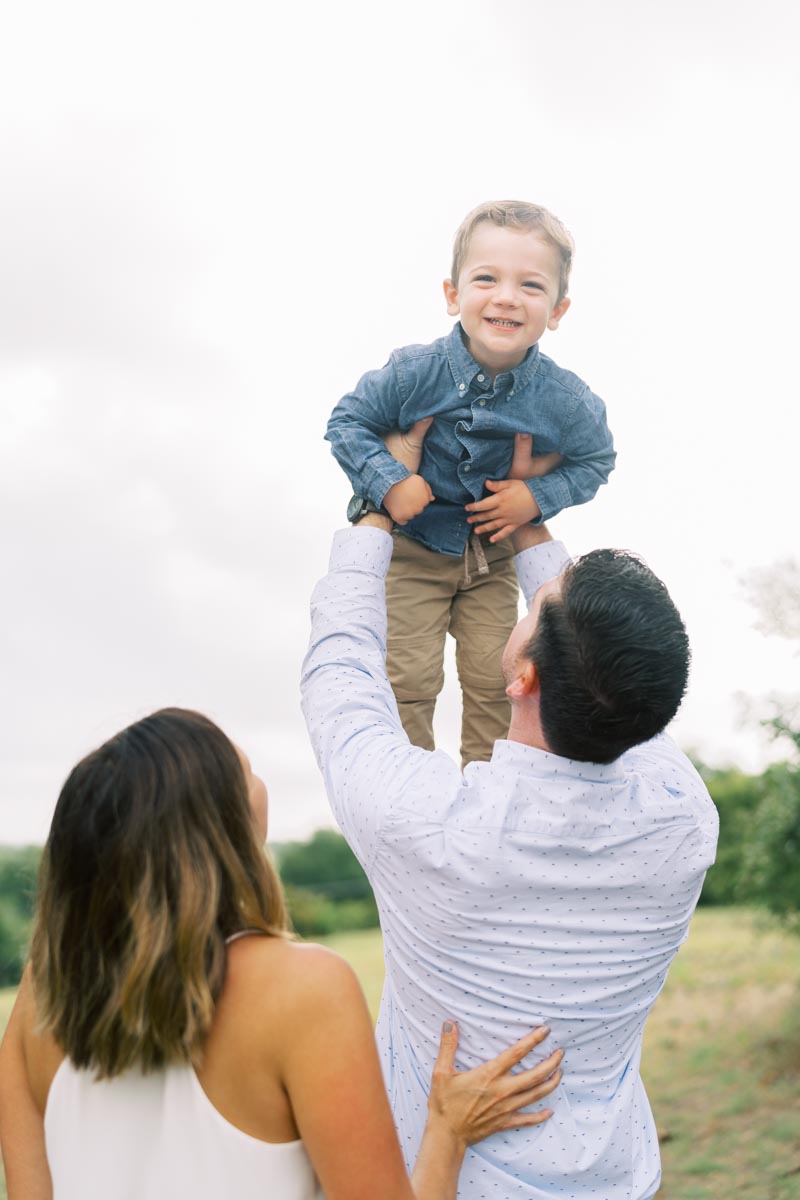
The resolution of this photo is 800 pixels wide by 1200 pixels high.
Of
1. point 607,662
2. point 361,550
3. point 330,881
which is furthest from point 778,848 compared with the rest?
point 330,881

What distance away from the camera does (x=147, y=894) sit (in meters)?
1.66


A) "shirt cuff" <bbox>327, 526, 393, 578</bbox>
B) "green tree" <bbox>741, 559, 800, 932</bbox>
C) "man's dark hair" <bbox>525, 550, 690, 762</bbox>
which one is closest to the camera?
"man's dark hair" <bbox>525, 550, 690, 762</bbox>

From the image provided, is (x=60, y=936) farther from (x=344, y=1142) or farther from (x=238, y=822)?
(x=344, y=1142)

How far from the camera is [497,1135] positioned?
6.79 feet

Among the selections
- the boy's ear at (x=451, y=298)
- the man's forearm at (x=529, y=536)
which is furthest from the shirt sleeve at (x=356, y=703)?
the boy's ear at (x=451, y=298)

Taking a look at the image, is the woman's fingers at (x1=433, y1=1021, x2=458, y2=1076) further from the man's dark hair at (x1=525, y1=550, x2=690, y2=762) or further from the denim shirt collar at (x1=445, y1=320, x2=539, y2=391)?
the denim shirt collar at (x1=445, y1=320, x2=539, y2=391)

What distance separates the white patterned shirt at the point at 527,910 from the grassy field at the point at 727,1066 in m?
4.47

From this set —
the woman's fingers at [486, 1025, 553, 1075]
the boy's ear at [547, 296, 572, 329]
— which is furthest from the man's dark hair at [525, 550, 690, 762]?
the boy's ear at [547, 296, 572, 329]

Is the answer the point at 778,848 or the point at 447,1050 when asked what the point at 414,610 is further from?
the point at 778,848

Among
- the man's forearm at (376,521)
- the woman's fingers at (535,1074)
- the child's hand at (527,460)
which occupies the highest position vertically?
the child's hand at (527,460)

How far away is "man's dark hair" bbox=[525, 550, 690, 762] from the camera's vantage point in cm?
199

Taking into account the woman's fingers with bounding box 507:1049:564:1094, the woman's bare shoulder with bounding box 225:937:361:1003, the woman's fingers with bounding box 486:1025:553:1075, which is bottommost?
the woman's fingers with bounding box 507:1049:564:1094

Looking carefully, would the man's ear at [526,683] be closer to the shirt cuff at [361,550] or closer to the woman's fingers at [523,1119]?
the shirt cuff at [361,550]

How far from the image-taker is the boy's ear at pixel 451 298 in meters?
3.06
